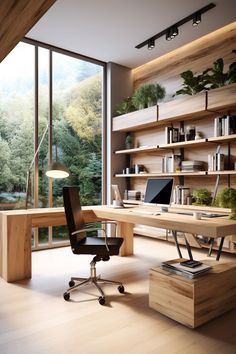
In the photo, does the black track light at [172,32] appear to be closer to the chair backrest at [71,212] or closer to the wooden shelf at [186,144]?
the wooden shelf at [186,144]

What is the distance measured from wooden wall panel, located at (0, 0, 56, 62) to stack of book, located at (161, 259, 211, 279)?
2.06 meters

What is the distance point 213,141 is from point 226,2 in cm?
178

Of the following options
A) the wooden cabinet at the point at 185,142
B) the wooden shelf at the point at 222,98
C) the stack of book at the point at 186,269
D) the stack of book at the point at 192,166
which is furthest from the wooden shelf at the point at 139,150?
the stack of book at the point at 186,269

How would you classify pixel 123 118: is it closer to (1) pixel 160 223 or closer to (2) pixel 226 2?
(2) pixel 226 2

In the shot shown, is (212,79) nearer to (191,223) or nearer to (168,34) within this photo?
(168,34)

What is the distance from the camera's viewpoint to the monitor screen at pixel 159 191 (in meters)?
3.16

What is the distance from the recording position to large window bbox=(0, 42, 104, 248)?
174 inches

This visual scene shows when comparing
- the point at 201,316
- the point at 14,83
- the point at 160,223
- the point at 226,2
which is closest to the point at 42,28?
the point at 14,83

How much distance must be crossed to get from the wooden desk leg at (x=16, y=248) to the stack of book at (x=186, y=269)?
1623 mm

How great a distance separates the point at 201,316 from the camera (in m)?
2.16

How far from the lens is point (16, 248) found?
10.4 ft

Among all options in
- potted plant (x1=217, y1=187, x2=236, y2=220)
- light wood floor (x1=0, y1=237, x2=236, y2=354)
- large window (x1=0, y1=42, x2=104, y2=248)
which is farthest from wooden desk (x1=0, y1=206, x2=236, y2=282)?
large window (x1=0, y1=42, x2=104, y2=248)

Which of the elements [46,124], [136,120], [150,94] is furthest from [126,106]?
[46,124]

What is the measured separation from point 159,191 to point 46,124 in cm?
245
